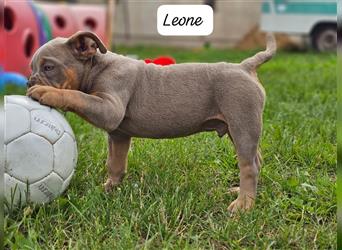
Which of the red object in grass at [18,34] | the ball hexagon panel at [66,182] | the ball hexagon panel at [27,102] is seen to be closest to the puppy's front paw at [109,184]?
the ball hexagon panel at [66,182]

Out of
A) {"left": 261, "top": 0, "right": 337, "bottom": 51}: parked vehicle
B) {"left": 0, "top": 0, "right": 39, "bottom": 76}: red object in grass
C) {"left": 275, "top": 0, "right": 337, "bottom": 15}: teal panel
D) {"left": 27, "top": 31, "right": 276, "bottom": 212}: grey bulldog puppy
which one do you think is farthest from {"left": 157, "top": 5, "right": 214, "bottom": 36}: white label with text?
{"left": 275, "top": 0, "right": 337, "bottom": 15}: teal panel

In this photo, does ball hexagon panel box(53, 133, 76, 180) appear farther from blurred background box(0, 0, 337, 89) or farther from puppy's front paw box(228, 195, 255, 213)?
blurred background box(0, 0, 337, 89)

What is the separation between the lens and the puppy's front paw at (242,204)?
277 cm

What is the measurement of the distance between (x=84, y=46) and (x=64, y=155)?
0.52 m

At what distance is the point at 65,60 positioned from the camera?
2775 millimetres

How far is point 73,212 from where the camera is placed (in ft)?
8.93

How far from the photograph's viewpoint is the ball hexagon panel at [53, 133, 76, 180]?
9.13 feet

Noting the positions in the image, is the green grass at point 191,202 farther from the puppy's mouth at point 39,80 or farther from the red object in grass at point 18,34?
the red object in grass at point 18,34

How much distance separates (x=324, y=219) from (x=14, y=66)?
542 centimetres

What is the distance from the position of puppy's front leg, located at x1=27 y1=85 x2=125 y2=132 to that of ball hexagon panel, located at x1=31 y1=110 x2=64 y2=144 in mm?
81

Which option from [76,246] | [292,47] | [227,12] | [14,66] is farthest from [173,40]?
[76,246]

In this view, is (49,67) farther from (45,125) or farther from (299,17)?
(299,17)

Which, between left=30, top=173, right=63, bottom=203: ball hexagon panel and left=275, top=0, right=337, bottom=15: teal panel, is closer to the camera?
left=30, top=173, right=63, bottom=203: ball hexagon panel

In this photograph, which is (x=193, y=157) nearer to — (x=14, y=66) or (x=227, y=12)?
(x=14, y=66)
